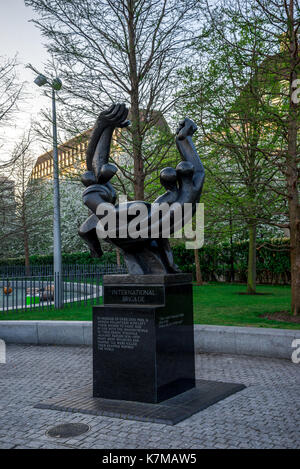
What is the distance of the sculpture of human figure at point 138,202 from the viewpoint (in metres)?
6.73

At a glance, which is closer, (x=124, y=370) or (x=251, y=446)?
(x=251, y=446)

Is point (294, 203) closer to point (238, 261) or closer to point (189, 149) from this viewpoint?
point (189, 149)

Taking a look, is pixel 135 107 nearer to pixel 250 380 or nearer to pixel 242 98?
pixel 242 98

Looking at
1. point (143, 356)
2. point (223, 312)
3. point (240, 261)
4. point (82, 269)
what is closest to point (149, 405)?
point (143, 356)

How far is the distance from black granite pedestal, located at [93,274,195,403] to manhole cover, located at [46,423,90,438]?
1.06m

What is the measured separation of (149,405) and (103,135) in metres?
4.07

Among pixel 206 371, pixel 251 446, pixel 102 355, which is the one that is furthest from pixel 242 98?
pixel 251 446

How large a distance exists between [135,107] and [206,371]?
7.47 meters

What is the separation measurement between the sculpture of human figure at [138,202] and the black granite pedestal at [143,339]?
14.3 inches

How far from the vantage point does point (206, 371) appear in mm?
8180

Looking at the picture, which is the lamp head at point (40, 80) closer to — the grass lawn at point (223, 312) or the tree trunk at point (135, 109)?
the tree trunk at point (135, 109)

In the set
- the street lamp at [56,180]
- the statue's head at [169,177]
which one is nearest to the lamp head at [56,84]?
the street lamp at [56,180]

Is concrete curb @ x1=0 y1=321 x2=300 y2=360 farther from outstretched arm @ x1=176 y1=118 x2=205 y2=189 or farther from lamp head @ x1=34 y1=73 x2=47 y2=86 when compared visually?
lamp head @ x1=34 y1=73 x2=47 y2=86
